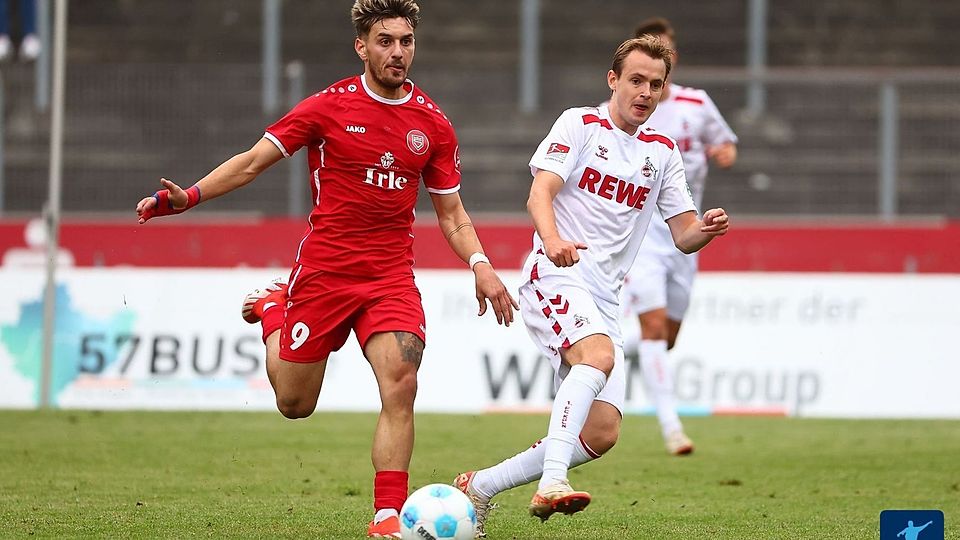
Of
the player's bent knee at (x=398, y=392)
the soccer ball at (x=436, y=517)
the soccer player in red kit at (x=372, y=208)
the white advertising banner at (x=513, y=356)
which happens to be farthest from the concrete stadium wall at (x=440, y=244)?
the soccer ball at (x=436, y=517)

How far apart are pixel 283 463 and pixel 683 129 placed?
3.68 metres

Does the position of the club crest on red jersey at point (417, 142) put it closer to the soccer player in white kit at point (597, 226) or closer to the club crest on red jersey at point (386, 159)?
the club crest on red jersey at point (386, 159)

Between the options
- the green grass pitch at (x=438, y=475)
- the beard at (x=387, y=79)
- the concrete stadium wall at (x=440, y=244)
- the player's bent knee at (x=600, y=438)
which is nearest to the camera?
the beard at (x=387, y=79)

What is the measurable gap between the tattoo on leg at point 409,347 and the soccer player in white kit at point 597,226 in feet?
1.99

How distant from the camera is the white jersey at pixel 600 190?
280 inches

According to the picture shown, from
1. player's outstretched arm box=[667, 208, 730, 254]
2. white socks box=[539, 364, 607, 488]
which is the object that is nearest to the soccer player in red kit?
white socks box=[539, 364, 607, 488]

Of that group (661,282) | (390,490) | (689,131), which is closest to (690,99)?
(689,131)

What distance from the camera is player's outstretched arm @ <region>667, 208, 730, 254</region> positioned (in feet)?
22.5

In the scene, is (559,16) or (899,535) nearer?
(899,535)

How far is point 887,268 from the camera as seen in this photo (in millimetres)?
15664

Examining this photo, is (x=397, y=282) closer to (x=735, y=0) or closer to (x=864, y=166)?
(x=864, y=166)

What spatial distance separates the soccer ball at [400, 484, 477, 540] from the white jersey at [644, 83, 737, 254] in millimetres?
5172

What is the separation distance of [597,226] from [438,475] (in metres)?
2.56

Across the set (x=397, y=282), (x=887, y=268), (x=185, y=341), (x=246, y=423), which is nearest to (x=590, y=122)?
(x=397, y=282)
